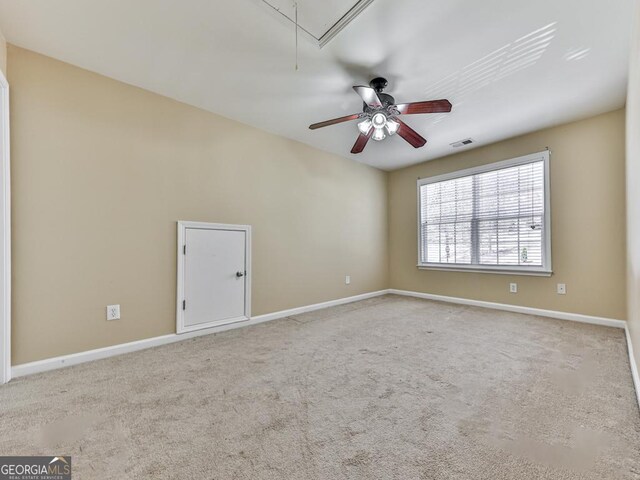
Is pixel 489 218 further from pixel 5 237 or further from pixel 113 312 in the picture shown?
pixel 5 237

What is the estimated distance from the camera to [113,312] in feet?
8.07

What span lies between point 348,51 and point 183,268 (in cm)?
251

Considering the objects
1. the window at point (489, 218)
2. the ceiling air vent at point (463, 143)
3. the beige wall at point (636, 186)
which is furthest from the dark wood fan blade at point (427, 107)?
the window at point (489, 218)

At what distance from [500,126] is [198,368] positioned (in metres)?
4.31

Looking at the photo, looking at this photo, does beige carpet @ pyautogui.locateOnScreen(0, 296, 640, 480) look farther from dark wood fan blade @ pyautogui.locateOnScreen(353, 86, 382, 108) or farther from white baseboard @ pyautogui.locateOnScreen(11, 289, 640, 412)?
dark wood fan blade @ pyautogui.locateOnScreen(353, 86, 382, 108)

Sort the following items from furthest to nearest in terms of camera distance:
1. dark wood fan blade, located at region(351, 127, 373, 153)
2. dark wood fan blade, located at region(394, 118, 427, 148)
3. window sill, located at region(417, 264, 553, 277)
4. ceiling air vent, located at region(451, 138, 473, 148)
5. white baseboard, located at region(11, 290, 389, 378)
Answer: ceiling air vent, located at region(451, 138, 473, 148) → window sill, located at region(417, 264, 553, 277) → dark wood fan blade, located at region(351, 127, 373, 153) → dark wood fan blade, located at region(394, 118, 427, 148) → white baseboard, located at region(11, 290, 389, 378)

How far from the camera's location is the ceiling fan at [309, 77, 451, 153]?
2221 millimetres

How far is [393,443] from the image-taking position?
134 centimetres

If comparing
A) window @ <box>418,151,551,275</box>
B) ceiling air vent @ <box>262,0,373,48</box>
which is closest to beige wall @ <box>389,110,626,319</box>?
window @ <box>418,151,551,275</box>

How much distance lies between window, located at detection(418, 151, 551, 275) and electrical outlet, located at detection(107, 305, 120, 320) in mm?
4420

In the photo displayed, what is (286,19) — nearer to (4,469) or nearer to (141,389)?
(141,389)

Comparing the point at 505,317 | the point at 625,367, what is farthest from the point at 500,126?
the point at 625,367

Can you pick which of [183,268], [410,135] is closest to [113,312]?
[183,268]

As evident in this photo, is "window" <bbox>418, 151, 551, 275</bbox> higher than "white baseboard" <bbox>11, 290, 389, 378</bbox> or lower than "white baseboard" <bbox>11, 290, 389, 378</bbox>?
higher
